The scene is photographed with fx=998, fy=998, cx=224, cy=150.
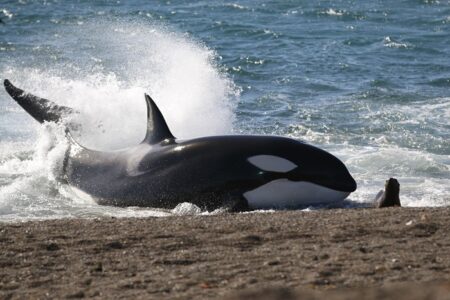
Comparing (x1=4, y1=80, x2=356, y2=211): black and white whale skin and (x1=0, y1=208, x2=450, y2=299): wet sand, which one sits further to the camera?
(x1=4, y1=80, x2=356, y2=211): black and white whale skin

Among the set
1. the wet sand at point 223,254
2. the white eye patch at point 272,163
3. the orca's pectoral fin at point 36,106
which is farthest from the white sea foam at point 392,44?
the wet sand at point 223,254

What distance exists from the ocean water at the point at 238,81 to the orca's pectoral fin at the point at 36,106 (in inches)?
11.5

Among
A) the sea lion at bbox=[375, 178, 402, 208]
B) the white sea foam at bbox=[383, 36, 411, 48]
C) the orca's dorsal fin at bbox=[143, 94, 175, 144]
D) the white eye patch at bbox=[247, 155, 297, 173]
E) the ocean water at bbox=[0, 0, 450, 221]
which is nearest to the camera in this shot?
the sea lion at bbox=[375, 178, 402, 208]

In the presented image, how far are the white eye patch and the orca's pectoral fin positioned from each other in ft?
14.7

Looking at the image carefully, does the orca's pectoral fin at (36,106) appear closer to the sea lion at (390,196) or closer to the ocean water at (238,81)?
the ocean water at (238,81)

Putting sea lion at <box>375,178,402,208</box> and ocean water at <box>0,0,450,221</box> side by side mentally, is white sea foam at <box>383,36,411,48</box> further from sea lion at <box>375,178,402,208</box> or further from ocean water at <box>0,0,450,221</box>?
sea lion at <box>375,178,402,208</box>

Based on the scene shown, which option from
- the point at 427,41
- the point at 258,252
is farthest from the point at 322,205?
the point at 427,41

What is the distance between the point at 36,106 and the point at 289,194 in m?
5.02

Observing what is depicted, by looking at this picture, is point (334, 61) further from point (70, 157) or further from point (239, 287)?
point (239, 287)

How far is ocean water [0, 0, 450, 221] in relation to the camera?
51.4 feet

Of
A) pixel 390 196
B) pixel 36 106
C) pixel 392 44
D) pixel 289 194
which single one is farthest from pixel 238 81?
pixel 390 196

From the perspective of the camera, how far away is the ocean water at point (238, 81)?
15.7m

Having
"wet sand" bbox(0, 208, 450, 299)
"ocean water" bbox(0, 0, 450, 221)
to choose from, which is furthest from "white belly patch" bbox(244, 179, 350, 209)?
"wet sand" bbox(0, 208, 450, 299)

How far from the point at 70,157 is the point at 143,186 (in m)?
2.14
